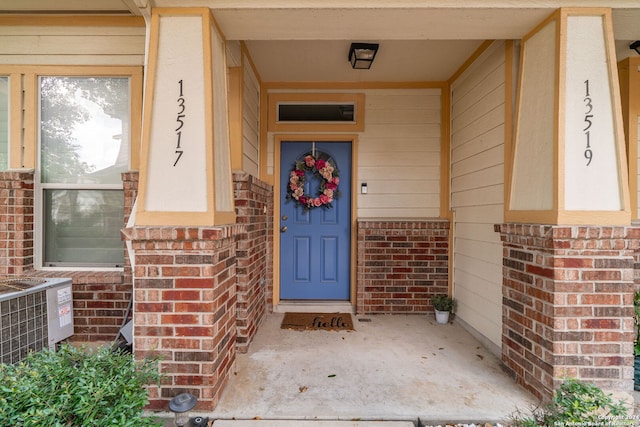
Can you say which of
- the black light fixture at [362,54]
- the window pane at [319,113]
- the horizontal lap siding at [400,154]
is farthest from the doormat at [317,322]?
the black light fixture at [362,54]

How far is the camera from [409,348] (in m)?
2.72

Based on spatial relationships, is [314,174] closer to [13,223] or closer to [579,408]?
[13,223]

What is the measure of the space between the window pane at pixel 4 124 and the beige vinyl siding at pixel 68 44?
8.4 inches

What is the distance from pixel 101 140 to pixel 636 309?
4256 mm

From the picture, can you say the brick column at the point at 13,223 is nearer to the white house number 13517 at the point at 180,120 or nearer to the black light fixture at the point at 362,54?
the white house number 13517 at the point at 180,120

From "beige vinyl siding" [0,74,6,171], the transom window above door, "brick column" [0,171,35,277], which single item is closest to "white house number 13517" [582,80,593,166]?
the transom window above door

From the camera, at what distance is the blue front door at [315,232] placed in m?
3.77

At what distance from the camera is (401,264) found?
362 centimetres

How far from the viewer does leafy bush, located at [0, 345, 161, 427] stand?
122 cm

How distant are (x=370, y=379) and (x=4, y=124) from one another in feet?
11.5

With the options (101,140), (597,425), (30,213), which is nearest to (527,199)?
(597,425)

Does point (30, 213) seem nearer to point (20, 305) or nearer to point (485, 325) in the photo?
point (20, 305)

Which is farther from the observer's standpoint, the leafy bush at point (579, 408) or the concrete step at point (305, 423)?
the concrete step at point (305, 423)

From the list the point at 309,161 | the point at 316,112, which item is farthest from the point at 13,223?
the point at 316,112
